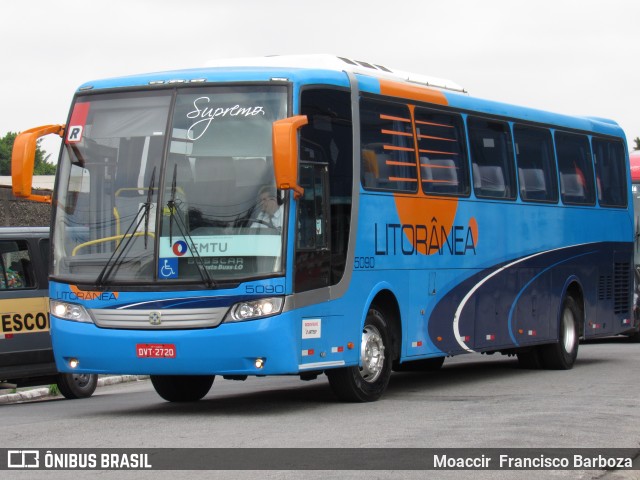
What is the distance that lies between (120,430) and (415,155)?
5503 mm

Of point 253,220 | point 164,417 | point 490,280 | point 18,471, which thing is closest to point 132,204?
point 253,220

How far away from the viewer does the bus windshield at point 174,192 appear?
1302cm

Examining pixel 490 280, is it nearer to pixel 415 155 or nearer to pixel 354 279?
pixel 415 155

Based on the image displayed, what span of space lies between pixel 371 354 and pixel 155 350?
2762 mm

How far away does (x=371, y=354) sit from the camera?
1474 cm

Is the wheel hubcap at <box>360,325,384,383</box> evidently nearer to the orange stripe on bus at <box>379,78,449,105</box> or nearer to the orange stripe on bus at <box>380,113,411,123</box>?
the orange stripe on bus at <box>380,113,411,123</box>

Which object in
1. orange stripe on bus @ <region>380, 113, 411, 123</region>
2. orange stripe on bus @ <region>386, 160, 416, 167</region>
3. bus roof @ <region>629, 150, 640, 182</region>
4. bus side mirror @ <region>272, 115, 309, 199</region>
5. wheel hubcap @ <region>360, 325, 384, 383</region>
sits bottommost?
wheel hubcap @ <region>360, 325, 384, 383</region>

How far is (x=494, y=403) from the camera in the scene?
14.5 metres

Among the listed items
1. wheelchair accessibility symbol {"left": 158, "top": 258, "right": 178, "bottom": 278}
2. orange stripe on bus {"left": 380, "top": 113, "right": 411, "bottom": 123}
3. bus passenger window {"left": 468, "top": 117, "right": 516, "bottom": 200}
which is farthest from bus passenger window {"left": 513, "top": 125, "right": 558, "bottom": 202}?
wheelchair accessibility symbol {"left": 158, "top": 258, "right": 178, "bottom": 278}

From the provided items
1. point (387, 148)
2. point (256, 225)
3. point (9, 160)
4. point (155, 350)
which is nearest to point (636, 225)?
point (387, 148)

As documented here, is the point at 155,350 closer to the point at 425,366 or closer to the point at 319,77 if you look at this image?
the point at 319,77

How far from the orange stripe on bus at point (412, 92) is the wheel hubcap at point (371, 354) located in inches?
110

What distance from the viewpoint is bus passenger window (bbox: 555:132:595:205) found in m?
20.1

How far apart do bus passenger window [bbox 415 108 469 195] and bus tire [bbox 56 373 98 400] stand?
5.45m
